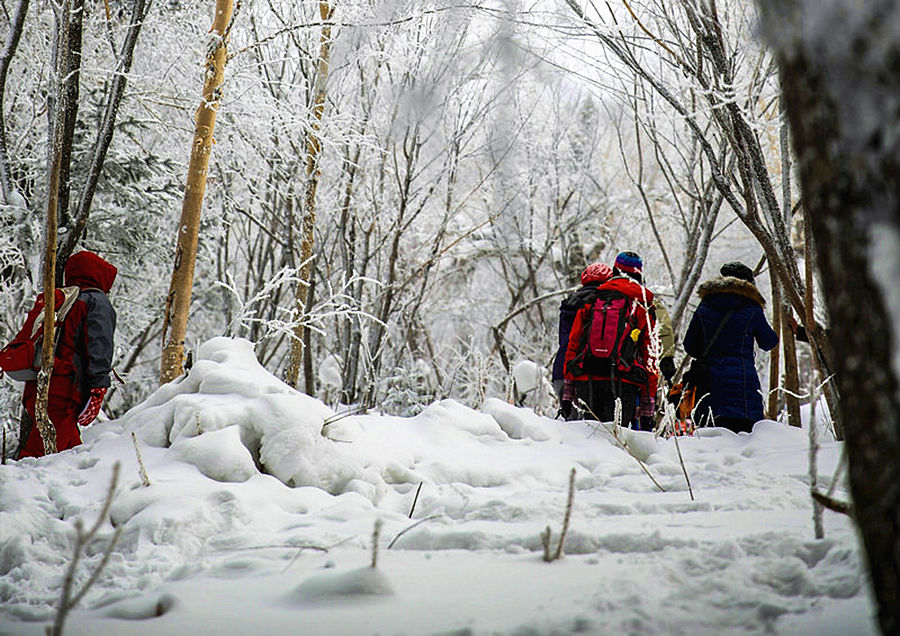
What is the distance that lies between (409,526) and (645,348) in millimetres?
2791

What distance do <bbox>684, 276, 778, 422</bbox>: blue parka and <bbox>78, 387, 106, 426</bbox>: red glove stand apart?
383cm

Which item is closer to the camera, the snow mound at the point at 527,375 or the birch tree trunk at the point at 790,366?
the birch tree trunk at the point at 790,366

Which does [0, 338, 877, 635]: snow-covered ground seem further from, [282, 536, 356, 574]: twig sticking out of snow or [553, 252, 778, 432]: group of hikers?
[553, 252, 778, 432]: group of hikers

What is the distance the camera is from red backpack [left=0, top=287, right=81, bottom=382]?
3602 millimetres

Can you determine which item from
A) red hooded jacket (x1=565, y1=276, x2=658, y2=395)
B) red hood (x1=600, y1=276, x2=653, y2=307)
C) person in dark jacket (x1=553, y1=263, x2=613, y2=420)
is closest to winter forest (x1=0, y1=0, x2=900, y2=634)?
person in dark jacket (x1=553, y1=263, x2=613, y2=420)

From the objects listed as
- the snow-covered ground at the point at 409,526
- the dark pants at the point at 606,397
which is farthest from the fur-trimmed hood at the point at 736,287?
the snow-covered ground at the point at 409,526

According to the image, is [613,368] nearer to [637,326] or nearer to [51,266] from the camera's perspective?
[637,326]

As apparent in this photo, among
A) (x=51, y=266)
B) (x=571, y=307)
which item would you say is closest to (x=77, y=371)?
(x=51, y=266)

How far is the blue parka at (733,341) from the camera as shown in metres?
4.48

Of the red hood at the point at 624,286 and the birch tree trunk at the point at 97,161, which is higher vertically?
the birch tree trunk at the point at 97,161

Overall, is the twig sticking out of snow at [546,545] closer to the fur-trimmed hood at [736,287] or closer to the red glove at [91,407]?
the red glove at [91,407]

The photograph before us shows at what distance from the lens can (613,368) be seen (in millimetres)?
4375

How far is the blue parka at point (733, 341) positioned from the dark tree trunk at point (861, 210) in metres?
3.89

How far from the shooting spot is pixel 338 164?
786cm
